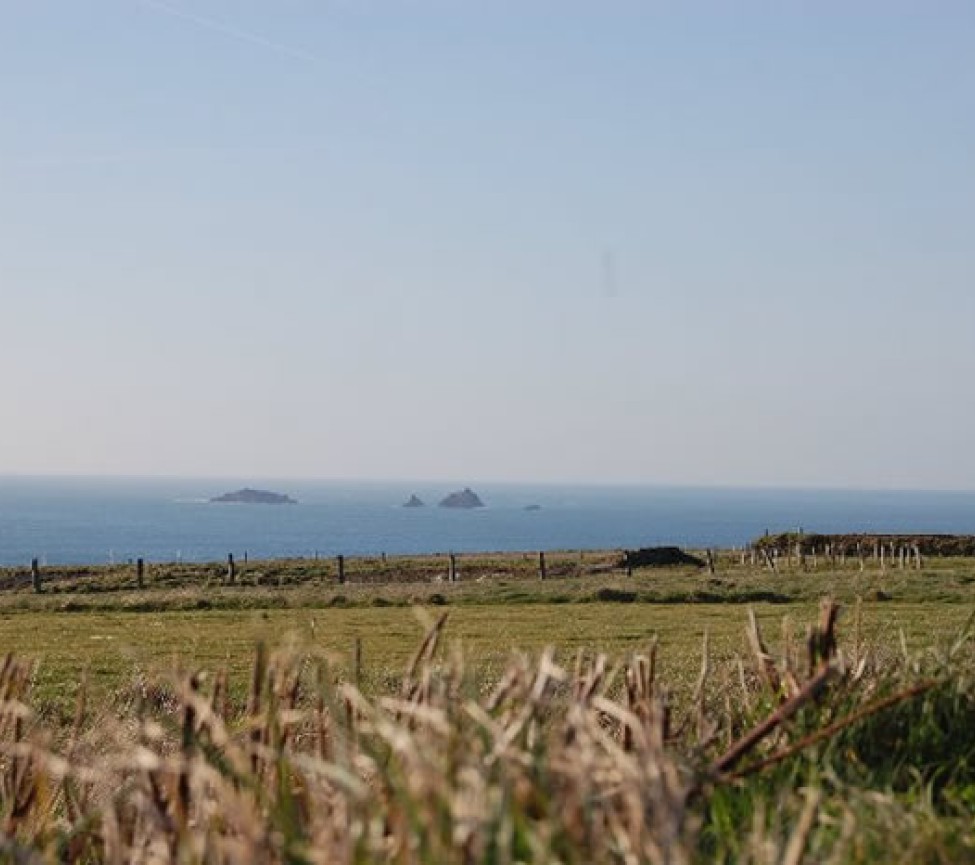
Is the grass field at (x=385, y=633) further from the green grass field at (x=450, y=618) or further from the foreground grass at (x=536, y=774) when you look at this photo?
the foreground grass at (x=536, y=774)

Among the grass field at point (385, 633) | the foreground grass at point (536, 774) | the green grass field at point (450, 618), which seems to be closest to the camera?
the foreground grass at point (536, 774)

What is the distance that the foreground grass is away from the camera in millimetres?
3320

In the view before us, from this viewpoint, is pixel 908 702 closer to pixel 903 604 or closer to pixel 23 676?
pixel 23 676

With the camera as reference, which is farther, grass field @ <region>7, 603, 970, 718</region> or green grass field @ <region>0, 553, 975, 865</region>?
grass field @ <region>7, 603, 970, 718</region>

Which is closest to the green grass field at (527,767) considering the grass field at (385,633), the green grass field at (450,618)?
the grass field at (385,633)

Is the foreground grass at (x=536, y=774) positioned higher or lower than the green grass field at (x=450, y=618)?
higher

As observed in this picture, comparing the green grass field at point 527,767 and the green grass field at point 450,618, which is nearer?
the green grass field at point 527,767

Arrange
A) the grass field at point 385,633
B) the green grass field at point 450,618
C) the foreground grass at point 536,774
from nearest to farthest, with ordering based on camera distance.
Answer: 1. the foreground grass at point 536,774
2. the grass field at point 385,633
3. the green grass field at point 450,618

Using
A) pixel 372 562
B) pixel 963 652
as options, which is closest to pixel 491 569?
pixel 372 562

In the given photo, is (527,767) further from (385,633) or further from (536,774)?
(385,633)

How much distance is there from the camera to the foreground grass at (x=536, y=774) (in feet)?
10.9

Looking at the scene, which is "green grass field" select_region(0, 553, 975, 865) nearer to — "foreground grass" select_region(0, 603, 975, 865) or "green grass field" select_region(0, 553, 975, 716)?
"foreground grass" select_region(0, 603, 975, 865)

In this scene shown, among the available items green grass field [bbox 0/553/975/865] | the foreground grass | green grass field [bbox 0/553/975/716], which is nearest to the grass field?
green grass field [bbox 0/553/975/716]

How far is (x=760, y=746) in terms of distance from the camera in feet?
18.5
